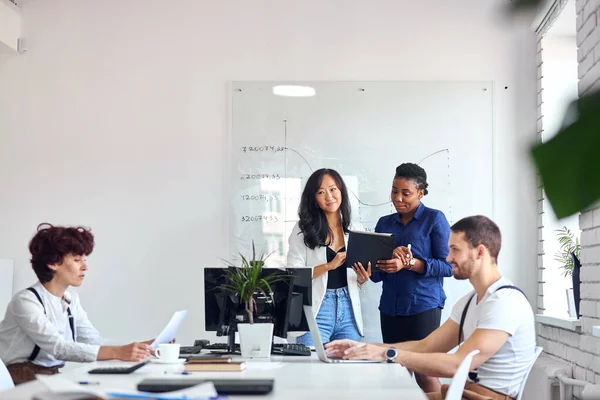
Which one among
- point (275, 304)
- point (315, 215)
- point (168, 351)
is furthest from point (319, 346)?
point (315, 215)

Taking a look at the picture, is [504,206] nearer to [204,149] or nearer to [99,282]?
[204,149]

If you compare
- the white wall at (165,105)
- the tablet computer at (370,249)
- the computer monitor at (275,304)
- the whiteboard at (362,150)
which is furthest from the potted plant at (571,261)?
the computer monitor at (275,304)

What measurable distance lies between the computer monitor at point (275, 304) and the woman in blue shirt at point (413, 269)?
84 centimetres

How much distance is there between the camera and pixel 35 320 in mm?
2887

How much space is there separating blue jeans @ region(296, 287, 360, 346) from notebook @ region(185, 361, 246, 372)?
42.7 inches

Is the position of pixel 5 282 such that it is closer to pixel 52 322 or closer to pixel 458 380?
pixel 52 322

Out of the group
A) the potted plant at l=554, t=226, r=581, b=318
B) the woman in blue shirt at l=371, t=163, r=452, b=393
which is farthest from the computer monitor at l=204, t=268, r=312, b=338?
the potted plant at l=554, t=226, r=581, b=318

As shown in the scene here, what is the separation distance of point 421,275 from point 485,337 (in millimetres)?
1348

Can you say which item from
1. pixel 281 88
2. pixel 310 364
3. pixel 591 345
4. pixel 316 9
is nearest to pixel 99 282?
Result: pixel 281 88

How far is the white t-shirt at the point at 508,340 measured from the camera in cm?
261

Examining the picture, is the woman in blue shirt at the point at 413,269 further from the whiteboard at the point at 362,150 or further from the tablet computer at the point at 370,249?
the whiteboard at the point at 362,150

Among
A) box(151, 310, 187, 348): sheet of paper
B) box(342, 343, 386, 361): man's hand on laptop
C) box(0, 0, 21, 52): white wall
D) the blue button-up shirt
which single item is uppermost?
box(0, 0, 21, 52): white wall

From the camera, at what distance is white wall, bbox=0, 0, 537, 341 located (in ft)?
15.7

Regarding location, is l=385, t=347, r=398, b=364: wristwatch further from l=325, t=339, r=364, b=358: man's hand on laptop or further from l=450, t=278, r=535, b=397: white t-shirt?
l=450, t=278, r=535, b=397: white t-shirt
